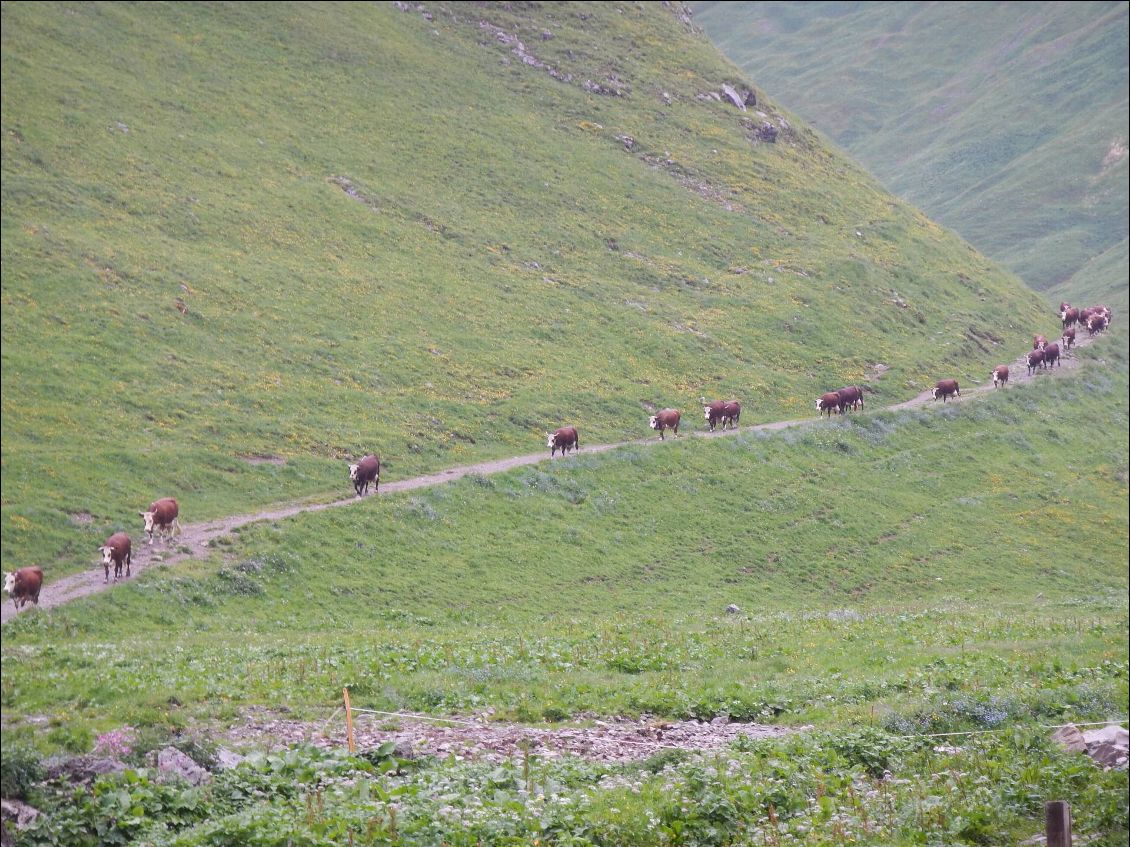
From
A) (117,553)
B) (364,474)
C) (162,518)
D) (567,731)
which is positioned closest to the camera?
(567,731)

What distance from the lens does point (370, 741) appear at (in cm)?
1545

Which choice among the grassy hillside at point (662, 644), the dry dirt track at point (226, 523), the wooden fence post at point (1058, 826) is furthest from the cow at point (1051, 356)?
the wooden fence post at point (1058, 826)

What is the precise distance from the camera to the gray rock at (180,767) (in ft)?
43.7

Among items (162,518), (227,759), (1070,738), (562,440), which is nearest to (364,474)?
(162,518)

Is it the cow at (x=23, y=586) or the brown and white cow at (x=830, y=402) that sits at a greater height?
the brown and white cow at (x=830, y=402)

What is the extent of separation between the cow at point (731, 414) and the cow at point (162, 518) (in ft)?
103

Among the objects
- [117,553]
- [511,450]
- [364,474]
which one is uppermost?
[511,450]

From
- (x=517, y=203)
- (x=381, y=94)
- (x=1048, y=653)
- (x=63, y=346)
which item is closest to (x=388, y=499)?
(x=63, y=346)

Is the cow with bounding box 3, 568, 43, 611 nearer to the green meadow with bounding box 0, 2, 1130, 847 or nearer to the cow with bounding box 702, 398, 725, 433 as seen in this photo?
the green meadow with bounding box 0, 2, 1130, 847

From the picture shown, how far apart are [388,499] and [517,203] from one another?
47.9 m

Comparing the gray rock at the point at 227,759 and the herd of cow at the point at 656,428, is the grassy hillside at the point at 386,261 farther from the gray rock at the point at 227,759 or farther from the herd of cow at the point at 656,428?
the gray rock at the point at 227,759

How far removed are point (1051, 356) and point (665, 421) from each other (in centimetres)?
3036

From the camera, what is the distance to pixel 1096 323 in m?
74.8

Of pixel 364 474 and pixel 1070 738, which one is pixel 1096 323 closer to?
pixel 364 474
